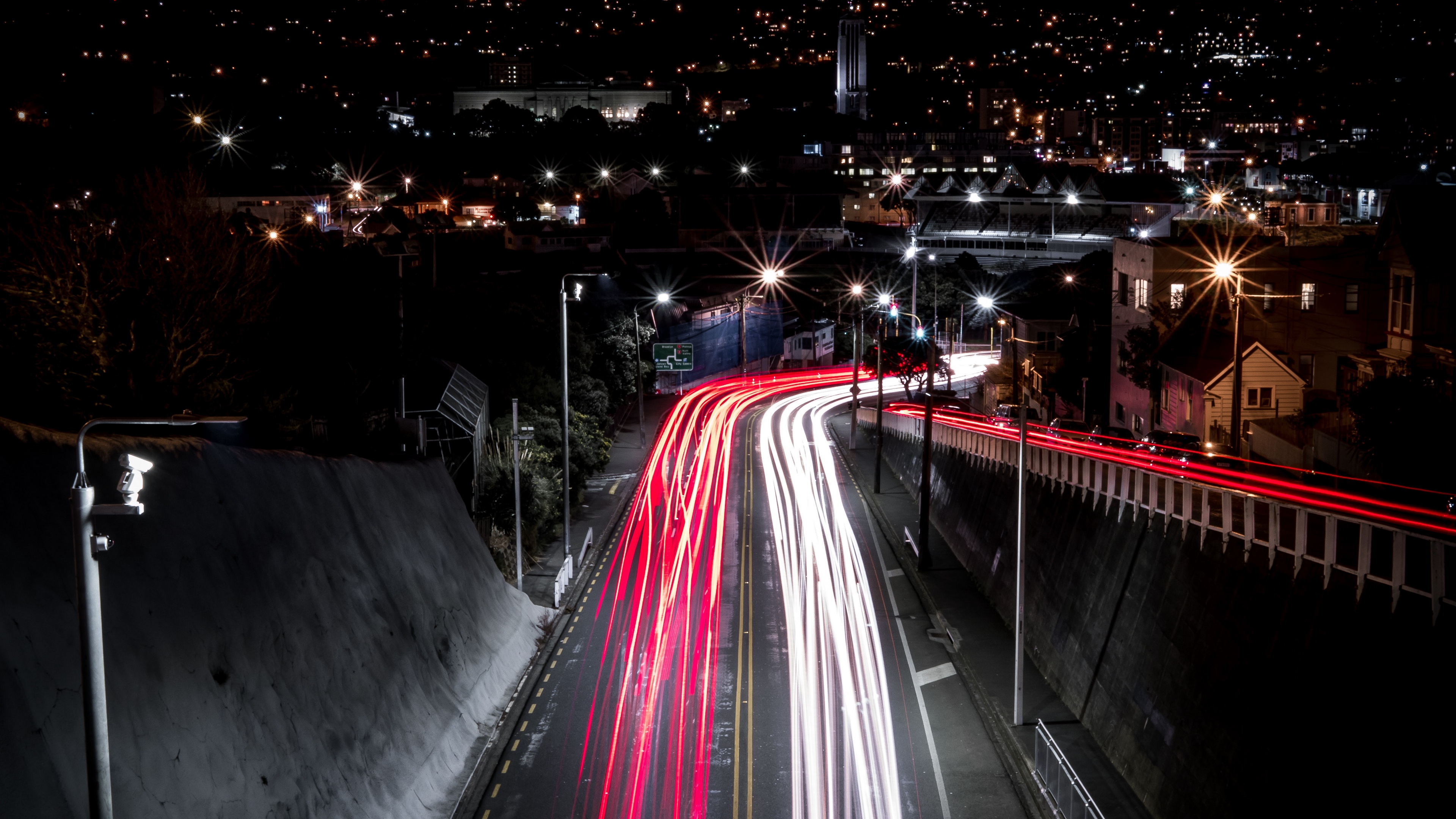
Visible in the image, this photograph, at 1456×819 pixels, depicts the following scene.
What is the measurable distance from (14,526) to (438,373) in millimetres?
28512

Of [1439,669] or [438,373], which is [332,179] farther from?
[1439,669]

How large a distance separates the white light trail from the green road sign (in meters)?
8.97

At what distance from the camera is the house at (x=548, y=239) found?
92.9 m

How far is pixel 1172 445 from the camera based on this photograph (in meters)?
31.5

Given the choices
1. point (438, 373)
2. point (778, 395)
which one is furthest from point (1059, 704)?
point (778, 395)

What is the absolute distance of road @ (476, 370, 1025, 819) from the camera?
19.3m

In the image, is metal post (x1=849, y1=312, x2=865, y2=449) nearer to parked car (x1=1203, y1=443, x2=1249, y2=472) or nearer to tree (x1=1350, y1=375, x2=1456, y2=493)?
parked car (x1=1203, y1=443, x2=1249, y2=472)

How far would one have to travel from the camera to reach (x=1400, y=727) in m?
12.8

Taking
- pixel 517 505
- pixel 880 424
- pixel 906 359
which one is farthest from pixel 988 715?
pixel 906 359

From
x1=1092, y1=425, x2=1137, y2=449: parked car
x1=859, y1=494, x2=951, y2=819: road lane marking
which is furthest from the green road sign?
x1=1092, y1=425, x2=1137, y2=449: parked car

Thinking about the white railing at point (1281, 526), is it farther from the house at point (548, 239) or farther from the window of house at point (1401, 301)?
the house at point (548, 239)

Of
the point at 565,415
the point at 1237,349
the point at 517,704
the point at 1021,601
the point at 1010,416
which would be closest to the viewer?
the point at 1021,601

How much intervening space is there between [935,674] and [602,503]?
21060mm

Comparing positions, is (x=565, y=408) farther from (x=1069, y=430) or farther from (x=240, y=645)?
(x=240, y=645)
